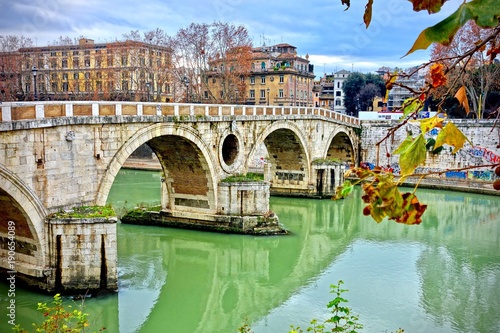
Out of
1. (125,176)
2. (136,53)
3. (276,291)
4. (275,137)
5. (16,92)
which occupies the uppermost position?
(136,53)

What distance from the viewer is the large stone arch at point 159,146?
13.4 metres

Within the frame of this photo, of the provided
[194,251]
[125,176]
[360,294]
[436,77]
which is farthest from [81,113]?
[125,176]

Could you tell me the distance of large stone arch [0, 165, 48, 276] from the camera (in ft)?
35.4

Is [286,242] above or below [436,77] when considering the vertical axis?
below

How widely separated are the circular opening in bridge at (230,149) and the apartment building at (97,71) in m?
13.3

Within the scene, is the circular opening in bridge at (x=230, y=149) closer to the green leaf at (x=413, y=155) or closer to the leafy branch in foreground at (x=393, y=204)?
the leafy branch in foreground at (x=393, y=204)

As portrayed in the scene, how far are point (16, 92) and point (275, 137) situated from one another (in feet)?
56.2

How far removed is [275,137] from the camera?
25.3 meters

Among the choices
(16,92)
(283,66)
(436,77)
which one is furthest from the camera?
(283,66)

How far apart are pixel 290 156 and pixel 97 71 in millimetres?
16840

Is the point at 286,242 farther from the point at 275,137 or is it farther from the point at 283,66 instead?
the point at 283,66

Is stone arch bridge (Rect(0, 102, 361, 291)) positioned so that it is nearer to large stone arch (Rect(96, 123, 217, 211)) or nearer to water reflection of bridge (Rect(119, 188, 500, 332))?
large stone arch (Rect(96, 123, 217, 211))

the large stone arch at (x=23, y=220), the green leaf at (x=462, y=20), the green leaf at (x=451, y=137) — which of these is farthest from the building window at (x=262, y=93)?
the green leaf at (x=462, y=20)

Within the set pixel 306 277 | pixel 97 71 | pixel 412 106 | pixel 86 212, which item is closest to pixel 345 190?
pixel 412 106
